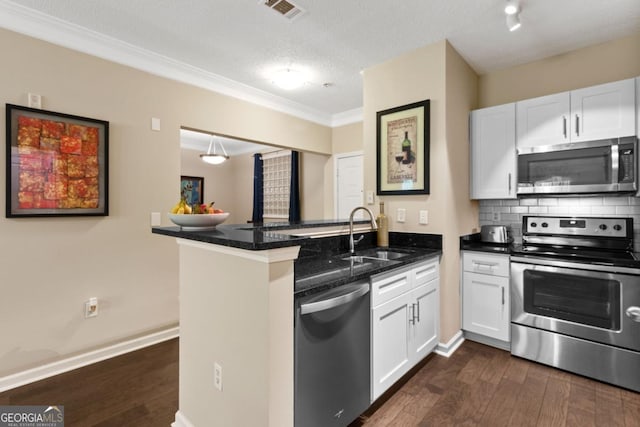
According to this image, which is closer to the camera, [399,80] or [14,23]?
[14,23]

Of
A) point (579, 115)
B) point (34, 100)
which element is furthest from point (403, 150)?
point (34, 100)

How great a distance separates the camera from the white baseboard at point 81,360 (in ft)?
7.34

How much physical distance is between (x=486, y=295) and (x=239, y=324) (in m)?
2.36

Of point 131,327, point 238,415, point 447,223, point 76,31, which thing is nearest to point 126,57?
point 76,31

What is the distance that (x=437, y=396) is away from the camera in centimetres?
209

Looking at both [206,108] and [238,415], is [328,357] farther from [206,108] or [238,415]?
[206,108]

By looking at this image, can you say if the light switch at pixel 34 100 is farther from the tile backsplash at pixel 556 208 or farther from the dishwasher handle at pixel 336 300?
the tile backsplash at pixel 556 208

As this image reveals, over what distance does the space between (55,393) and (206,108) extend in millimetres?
2740

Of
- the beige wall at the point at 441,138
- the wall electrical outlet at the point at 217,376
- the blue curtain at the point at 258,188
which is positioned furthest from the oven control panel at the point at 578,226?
the blue curtain at the point at 258,188

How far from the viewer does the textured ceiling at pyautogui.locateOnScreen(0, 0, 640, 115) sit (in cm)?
224

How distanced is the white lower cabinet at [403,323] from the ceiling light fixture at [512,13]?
1.81 meters

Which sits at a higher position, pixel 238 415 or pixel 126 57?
pixel 126 57

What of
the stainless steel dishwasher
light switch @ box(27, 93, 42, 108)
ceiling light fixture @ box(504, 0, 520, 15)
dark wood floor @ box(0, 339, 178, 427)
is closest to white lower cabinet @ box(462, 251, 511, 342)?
the stainless steel dishwasher

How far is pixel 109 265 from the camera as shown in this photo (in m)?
2.71
